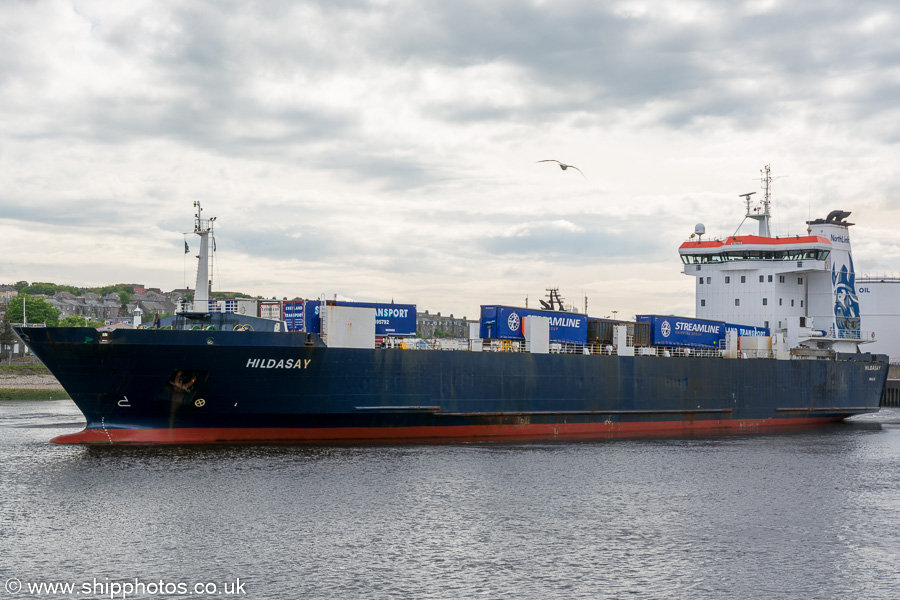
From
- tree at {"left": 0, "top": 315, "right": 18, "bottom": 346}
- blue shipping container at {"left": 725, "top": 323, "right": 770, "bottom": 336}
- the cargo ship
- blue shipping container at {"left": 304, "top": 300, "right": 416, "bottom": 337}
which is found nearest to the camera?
the cargo ship

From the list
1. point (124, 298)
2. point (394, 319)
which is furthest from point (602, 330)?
point (124, 298)

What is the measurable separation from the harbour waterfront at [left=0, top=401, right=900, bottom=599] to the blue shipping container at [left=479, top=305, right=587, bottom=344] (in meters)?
6.08

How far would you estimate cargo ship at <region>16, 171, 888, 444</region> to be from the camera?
89.4 ft

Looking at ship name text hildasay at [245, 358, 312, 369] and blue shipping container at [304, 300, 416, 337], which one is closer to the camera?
ship name text hildasay at [245, 358, 312, 369]

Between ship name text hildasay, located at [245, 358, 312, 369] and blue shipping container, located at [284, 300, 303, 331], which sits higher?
blue shipping container, located at [284, 300, 303, 331]

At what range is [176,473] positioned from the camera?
23.5 meters

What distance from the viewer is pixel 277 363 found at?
27984 mm

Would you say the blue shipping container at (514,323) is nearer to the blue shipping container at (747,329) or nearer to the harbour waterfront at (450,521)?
the harbour waterfront at (450,521)

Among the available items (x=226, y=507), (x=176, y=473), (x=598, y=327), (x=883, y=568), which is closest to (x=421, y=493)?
(x=226, y=507)

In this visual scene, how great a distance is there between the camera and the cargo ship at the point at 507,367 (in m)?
27.2

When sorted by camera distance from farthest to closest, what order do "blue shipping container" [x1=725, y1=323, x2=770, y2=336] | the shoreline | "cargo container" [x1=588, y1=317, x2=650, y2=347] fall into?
1. the shoreline
2. "blue shipping container" [x1=725, y1=323, x2=770, y2=336]
3. "cargo container" [x1=588, y1=317, x2=650, y2=347]

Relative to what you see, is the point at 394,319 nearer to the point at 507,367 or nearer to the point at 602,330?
the point at 507,367

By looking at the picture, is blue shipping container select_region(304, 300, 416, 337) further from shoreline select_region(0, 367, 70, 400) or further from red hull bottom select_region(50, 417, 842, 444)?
shoreline select_region(0, 367, 70, 400)

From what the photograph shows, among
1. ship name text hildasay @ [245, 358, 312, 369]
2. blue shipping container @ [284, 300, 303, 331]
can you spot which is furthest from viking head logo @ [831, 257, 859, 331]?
ship name text hildasay @ [245, 358, 312, 369]
